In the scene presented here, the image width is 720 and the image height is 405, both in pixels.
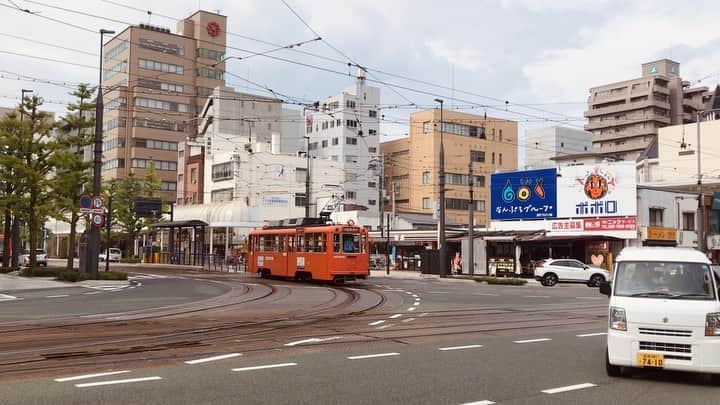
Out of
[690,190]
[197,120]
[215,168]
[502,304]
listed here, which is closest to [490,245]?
[690,190]

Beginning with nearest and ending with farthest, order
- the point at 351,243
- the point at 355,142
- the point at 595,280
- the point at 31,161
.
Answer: the point at 351,243 < the point at 31,161 < the point at 595,280 < the point at 355,142

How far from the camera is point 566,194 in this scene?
150 feet

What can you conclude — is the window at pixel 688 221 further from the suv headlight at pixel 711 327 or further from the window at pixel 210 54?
the window at pixel 210 54

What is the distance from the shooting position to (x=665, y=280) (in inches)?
356

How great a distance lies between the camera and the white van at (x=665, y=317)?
8.23 meters

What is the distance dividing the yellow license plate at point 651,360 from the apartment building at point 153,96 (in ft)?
288

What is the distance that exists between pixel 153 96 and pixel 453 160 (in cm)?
4201

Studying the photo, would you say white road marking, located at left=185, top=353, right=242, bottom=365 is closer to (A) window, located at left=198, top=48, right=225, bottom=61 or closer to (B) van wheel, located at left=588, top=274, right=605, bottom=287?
(B) van wheel, located at left=588, top=274, right=605, bottom=287

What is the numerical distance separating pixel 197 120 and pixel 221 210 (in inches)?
1176

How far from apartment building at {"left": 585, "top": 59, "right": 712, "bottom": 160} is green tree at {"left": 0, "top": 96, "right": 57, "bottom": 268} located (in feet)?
243

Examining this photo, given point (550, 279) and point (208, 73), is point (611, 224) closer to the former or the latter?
point (550, 279)

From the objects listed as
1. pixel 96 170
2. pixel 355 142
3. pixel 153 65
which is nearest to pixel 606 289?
pixel 96 170

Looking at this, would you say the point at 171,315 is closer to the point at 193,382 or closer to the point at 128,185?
the point at 193,382

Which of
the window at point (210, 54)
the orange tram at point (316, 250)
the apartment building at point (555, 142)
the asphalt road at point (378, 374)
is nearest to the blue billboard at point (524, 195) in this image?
the orange tram at point (316, 250)
